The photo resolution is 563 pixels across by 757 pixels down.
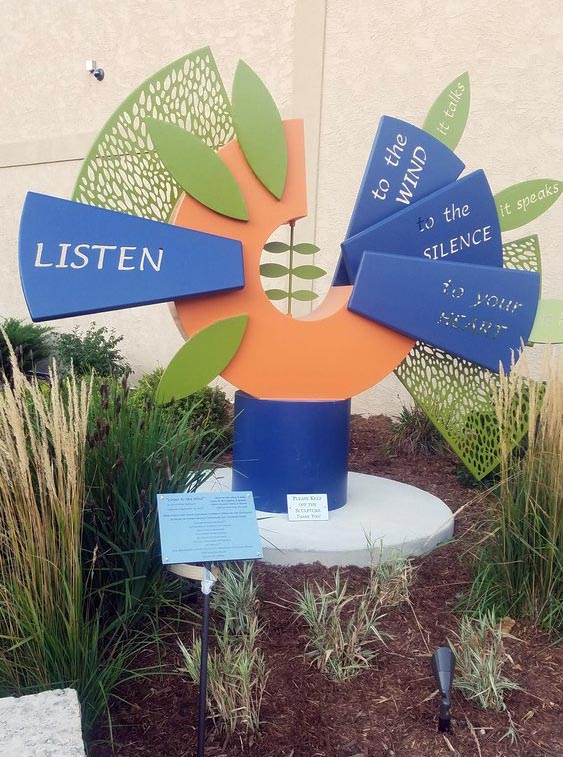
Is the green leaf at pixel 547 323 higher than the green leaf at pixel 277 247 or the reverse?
the reverse

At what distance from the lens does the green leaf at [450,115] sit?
4270 mm

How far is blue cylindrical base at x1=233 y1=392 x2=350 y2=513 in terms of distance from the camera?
12.6 ft

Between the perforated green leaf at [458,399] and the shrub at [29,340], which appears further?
the shrub at [29,340]

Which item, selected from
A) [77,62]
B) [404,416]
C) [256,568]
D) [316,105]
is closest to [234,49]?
[316,105]

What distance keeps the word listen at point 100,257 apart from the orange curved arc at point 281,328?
0.27 meters

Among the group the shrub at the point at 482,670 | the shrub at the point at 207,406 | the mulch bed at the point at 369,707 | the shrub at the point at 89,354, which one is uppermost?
the shrub at the point at 89,354

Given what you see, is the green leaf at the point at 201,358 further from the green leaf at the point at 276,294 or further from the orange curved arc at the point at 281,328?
the green leaf at the point at 276,294

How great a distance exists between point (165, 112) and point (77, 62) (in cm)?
659

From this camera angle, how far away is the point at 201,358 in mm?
3629

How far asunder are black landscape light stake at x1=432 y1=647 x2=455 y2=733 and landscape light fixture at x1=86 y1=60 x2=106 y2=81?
859 cm

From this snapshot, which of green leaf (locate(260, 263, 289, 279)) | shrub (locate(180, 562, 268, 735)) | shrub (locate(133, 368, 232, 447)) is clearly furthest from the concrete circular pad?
shrub (locate(133, 368, 232, 447))

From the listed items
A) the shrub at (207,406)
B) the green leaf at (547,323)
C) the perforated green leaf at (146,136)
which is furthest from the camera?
the shrub at (207,406)

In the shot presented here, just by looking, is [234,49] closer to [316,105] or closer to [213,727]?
[316,105]

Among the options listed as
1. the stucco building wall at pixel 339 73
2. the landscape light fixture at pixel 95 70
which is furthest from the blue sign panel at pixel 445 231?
the landscape light fixture at pixel 95 70
